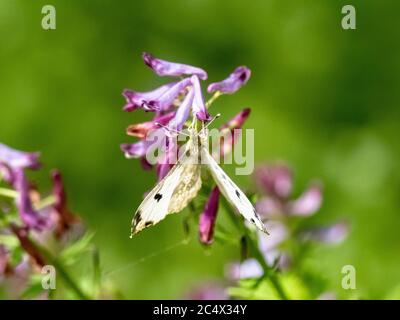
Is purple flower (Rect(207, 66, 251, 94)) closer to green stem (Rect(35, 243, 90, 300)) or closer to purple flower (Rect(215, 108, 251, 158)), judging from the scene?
purple flower (Rect(215, 108, 251, 158))

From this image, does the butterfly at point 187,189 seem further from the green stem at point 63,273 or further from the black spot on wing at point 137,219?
the green stem at point 63,273

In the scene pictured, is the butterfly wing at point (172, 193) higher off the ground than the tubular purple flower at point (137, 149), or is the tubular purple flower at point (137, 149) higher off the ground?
the tubular purple flower at point (137, 149)

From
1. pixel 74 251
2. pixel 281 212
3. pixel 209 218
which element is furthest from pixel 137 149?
pixel 281 212

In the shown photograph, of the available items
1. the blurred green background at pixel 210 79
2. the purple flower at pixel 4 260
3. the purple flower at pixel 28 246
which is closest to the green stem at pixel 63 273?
the purple flower at pixel 28 246

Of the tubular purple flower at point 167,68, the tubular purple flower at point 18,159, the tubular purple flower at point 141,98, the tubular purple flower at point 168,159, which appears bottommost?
the tubular purple flower at point 168,159

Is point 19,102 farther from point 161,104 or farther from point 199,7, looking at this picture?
point 161,104

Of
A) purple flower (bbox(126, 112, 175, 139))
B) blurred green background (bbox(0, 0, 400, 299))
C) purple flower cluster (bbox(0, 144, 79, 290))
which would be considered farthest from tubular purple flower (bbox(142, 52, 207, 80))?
blurred green background (bbox(0, 0, 400, 299))

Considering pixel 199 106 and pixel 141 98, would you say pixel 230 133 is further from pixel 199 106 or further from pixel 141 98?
pixel 141 98

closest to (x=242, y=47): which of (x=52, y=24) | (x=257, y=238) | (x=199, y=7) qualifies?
(x=199, y=7)
